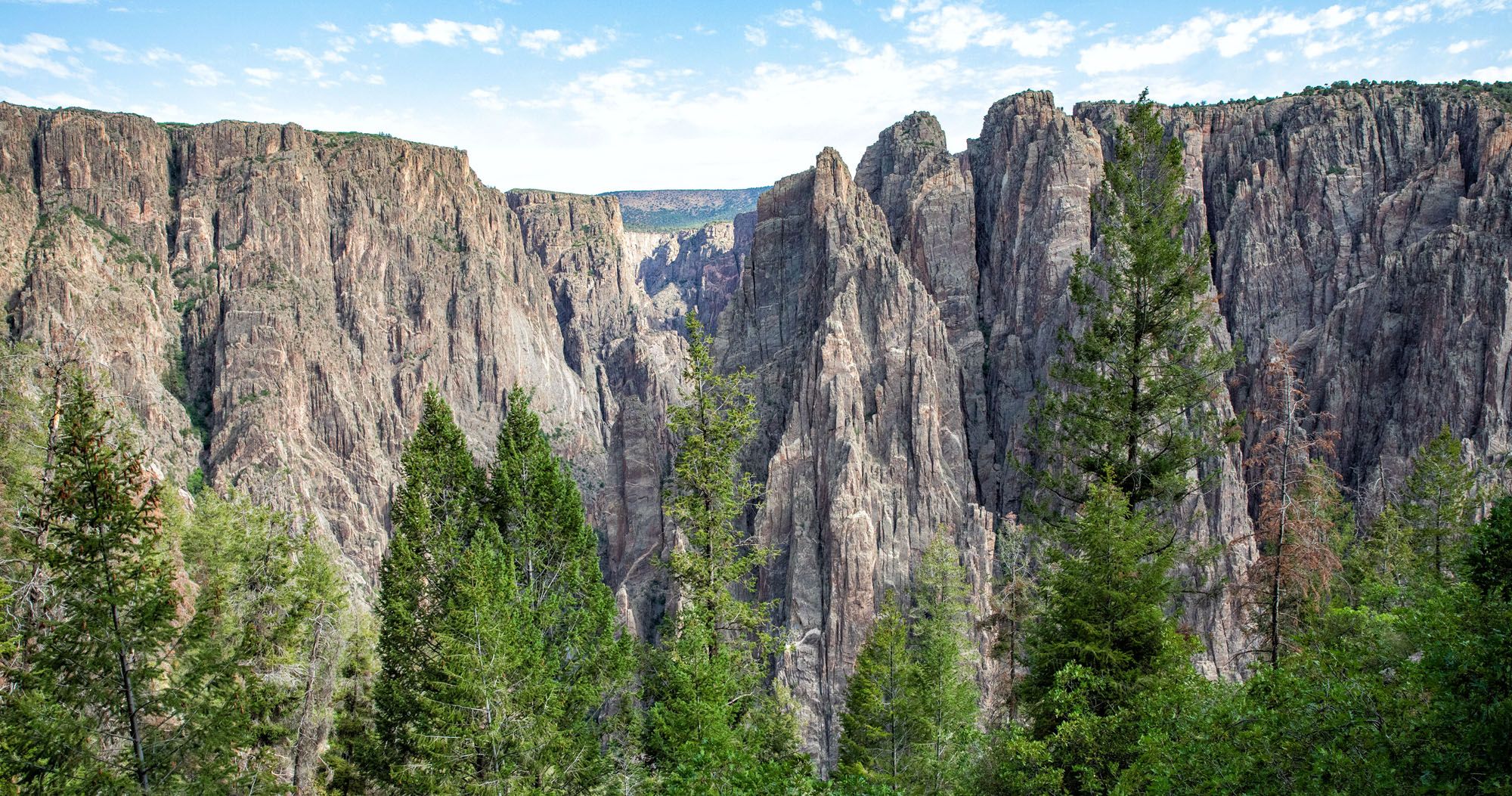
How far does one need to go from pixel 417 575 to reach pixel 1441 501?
3960 centimetres

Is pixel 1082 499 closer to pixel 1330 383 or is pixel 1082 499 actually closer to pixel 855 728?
pixel 855 728

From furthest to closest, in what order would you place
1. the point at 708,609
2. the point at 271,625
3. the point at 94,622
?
the point at 271,625, the point at 708,609, the point at 94,622

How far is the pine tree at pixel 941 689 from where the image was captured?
23695 millimetres

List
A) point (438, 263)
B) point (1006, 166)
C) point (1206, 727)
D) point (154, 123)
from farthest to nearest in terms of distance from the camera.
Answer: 1. point (438, 263)
2. point (154, 123)
3. point (1006, 166)
4. point (1206, 727)

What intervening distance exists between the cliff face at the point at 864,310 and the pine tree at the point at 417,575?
2759 centimetres

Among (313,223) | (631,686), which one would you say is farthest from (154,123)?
(631,686)

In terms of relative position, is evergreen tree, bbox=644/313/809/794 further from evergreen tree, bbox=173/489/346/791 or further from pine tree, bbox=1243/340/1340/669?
pine tree, bbox=1243/340/1340/669

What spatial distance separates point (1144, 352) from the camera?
20109 millimetres

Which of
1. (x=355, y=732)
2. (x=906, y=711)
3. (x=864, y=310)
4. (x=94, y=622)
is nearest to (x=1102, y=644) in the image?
(x=906, y=711)

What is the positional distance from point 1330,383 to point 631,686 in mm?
72014

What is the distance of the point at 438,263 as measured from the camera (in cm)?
15688

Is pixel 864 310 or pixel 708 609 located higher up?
pixel 864 310

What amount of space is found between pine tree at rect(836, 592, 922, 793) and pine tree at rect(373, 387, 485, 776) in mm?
13468

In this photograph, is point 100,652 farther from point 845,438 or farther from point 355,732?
point 845,438
